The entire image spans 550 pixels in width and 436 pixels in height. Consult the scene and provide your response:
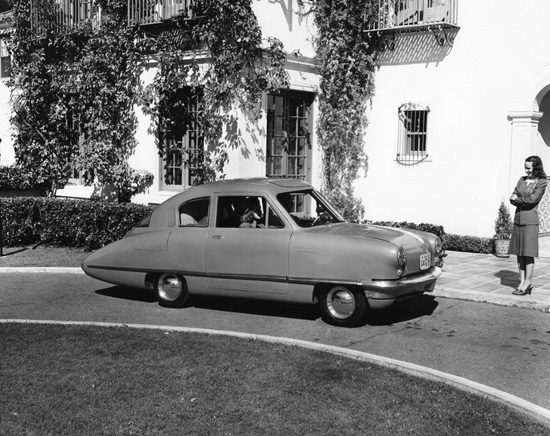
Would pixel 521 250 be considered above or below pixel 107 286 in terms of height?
above

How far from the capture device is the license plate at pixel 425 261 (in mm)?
8613

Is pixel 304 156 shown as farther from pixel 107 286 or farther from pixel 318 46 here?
pixel 107 286

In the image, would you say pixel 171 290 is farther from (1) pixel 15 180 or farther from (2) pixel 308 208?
(1) pixel 15 180

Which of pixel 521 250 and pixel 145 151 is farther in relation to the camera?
pixel 145 151

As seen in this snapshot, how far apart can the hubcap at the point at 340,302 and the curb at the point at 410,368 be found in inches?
44.7

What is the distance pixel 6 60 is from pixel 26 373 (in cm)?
1432

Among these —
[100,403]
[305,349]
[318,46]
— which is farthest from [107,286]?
[318,46]

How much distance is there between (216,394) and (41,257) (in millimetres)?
8741

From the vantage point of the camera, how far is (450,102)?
14914 mm

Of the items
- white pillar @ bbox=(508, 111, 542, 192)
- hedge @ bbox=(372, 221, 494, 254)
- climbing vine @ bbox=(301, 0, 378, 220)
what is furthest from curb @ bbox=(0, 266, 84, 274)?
white pillar @ bbox=(508, 111, 542, 192)

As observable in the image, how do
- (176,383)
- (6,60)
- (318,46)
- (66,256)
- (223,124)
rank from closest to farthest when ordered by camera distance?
1. (176,383)
2. (66,256)
3. (223,124)
4. (318,46)
5. (6,60)

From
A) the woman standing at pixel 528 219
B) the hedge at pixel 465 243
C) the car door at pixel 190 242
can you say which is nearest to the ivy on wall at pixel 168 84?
the hedge at pixel 465 243

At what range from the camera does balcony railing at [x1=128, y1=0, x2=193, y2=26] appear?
15305 millimetres

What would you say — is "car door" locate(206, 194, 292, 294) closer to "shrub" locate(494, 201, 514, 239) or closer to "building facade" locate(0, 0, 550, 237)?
"building facade" locate(0, 0, 550, 237)
